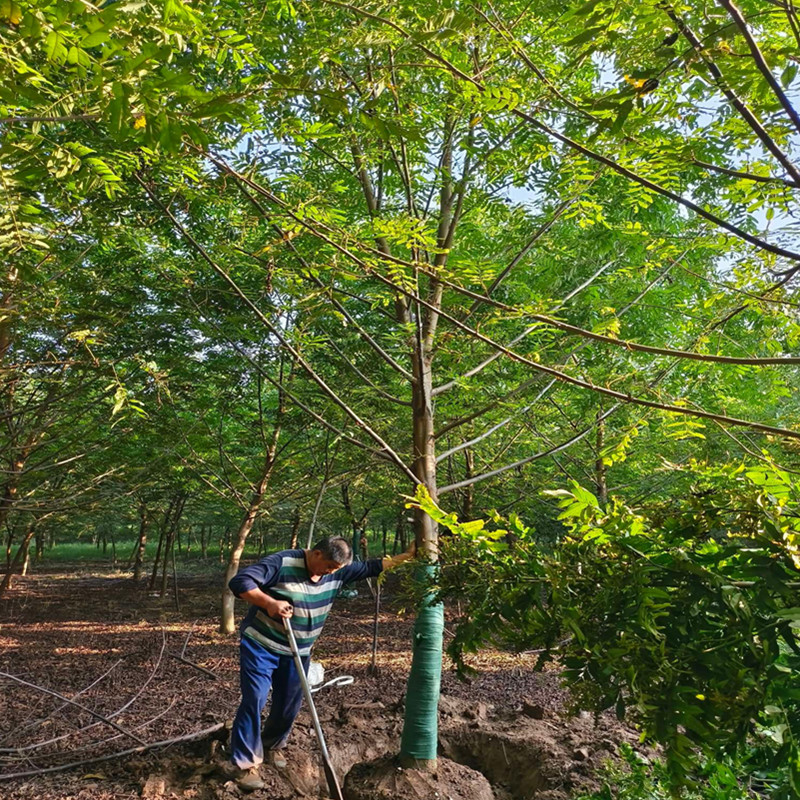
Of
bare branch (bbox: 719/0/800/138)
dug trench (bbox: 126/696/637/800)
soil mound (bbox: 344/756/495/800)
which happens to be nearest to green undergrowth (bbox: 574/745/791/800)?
dug trench (bbox: 126/696/637/800)

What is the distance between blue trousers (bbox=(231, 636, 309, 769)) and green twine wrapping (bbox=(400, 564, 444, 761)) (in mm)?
1086

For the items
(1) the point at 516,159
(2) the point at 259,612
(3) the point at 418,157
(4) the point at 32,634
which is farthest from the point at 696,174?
(4) the point at 32,634

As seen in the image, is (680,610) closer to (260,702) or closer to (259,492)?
(260,702)

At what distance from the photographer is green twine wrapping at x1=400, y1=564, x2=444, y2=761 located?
11.6 feet

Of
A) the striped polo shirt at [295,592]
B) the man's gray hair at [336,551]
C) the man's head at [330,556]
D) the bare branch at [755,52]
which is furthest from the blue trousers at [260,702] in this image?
the bare branch at [755,52]

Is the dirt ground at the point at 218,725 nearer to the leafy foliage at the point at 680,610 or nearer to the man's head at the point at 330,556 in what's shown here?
the leafy foliage at the point at 680,610

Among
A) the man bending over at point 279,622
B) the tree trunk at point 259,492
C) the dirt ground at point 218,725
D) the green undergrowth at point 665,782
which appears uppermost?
the tree trunk at point 259,492

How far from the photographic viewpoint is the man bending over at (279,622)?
3.96 meters

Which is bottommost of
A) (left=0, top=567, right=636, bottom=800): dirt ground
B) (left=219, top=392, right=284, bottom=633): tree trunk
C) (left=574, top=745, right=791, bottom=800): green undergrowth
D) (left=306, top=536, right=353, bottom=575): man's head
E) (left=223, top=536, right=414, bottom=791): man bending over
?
(left=0, top=567, right=636, bottom=800): dirt ground

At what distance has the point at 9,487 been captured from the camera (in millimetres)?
7023

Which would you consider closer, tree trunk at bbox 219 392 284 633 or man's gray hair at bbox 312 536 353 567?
man's gray hair at bbox 312 536 353 567

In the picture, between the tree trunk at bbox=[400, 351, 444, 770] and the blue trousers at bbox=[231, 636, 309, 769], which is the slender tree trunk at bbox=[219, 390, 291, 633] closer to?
the blue trousers at bbox=[231, 636, 309, 769]

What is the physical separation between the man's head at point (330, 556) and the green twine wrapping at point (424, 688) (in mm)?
858

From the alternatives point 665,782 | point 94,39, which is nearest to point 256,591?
point 665,782
